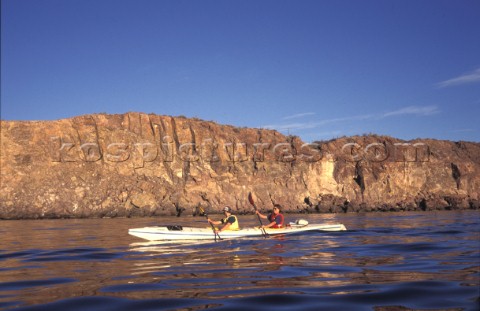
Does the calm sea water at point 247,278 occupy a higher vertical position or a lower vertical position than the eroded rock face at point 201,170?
lower

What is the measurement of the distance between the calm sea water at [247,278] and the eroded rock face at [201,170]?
1210 inches

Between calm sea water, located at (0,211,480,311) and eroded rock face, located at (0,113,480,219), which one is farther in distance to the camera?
eroded rock face, located at (0,113,480,219)

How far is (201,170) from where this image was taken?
4734 cm

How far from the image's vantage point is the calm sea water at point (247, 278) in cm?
564

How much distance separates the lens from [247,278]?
7652 millimetres

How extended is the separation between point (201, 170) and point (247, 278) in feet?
131

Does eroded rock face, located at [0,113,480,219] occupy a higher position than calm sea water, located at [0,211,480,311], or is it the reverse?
eroded rock face, located at [0,113,480,219]

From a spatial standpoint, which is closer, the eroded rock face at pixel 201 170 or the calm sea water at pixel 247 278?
the calm sea water at pixel 247 278

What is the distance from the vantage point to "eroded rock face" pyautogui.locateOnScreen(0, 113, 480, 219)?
42.1 m

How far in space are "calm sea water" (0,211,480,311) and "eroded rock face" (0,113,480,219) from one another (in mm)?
30724

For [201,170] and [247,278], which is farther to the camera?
[201,170]

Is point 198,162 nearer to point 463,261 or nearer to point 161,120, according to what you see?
point 161,120

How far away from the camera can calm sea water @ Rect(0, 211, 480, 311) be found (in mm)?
5637

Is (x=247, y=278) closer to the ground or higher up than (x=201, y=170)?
closer to the ground
